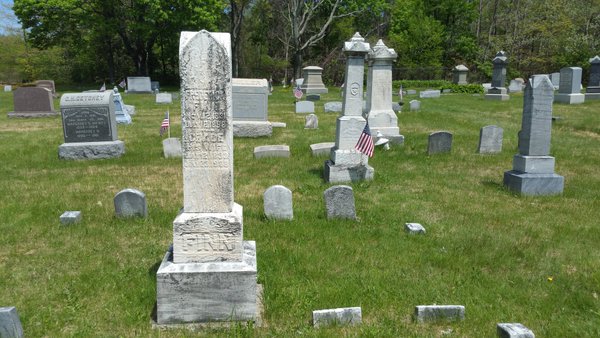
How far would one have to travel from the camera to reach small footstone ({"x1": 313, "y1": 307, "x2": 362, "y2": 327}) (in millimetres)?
4047

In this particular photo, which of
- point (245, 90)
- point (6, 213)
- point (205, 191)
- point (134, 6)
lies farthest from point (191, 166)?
point (134, 6)

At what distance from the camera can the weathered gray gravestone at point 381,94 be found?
13727mm

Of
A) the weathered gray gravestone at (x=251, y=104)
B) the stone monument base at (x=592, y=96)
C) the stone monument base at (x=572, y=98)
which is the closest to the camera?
the weathered gray gravestone at (x=251, y=104)

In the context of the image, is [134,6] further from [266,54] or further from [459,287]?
[459,287]

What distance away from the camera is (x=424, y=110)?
21844 millimetres

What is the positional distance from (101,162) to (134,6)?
98.4 ft

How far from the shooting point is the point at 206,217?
4266 mm

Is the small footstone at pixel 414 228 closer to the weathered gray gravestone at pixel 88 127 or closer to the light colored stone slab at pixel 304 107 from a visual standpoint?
the weathered gray gravestone at pixel 88 127

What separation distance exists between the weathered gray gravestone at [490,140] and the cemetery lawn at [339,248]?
1.91ft

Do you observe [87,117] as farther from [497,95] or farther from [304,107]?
[497,95]

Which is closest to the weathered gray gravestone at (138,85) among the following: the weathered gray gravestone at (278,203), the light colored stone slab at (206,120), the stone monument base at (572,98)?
the stone monument base at (572,98)

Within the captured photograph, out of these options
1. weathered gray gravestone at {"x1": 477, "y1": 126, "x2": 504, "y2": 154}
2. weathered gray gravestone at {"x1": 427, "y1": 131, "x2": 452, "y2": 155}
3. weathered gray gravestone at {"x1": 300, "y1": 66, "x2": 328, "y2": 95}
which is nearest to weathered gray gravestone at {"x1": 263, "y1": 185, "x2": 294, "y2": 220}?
weathered gray gravestone at {"x1": 427, "y1": 131, "x2": 452, "y2": 155}

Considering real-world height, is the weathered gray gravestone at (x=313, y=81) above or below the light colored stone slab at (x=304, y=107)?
above

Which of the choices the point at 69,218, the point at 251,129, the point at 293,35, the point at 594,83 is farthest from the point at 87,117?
the point at 293,35
